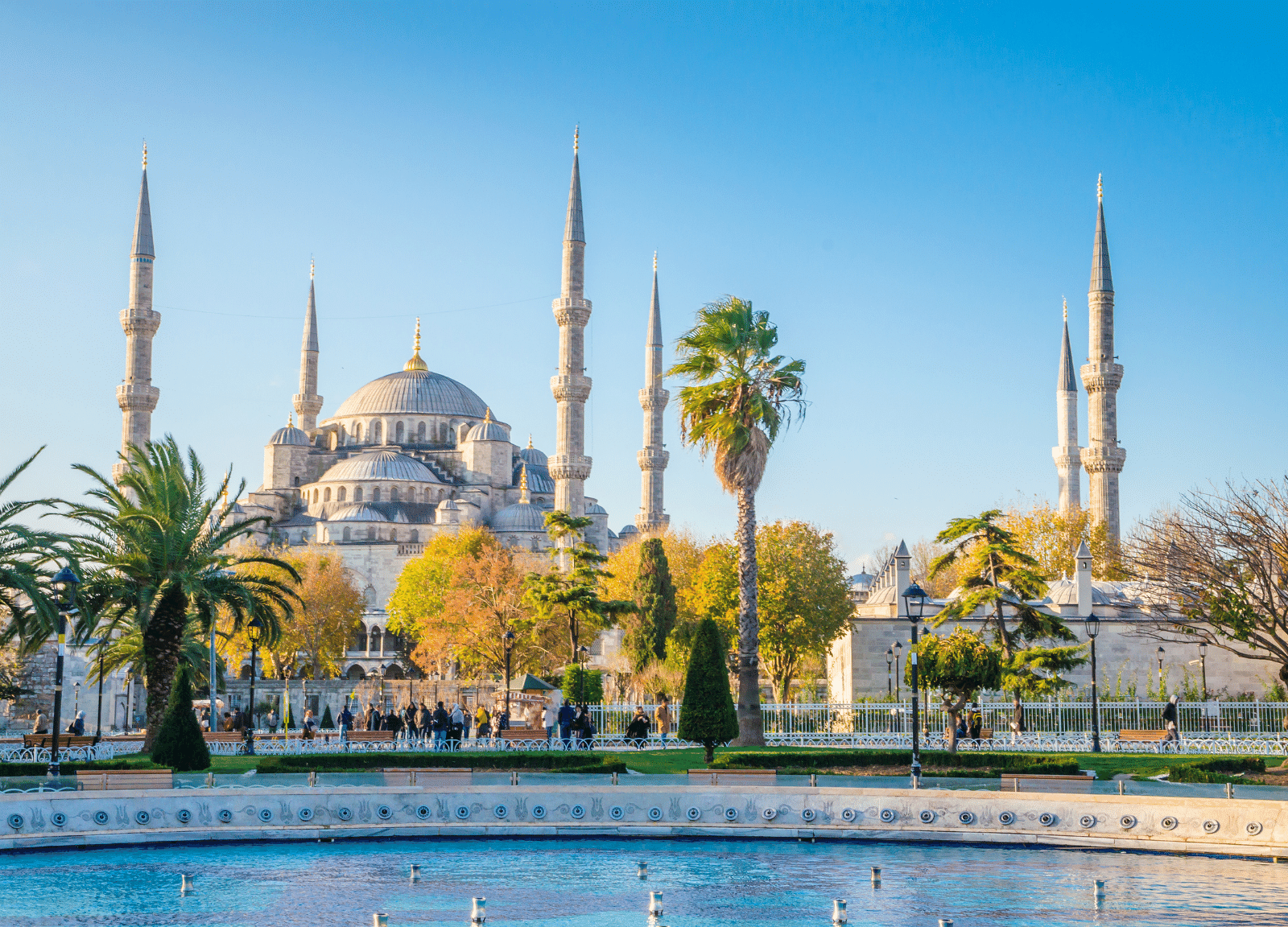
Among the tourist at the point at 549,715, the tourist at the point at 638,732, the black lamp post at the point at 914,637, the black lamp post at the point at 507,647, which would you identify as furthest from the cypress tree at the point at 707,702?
the black lamp post at the point at 507,647

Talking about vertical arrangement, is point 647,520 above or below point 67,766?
above

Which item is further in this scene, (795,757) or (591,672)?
(591,672)

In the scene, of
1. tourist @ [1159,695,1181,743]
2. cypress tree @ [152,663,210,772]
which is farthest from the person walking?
cypress tree @ [152,663,210,772]

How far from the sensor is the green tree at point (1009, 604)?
23.9 m

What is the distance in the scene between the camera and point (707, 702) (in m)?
18.1

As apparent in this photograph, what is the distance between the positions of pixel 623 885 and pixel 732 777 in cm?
359

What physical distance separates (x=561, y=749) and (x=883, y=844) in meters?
9.23

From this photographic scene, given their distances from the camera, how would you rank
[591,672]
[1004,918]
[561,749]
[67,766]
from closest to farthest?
[1004,918]
[67,766]
[561,749]
[591,672]

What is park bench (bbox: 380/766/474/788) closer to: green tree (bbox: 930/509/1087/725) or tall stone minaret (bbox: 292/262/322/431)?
green tree (bbox: 930/509/1087/725)

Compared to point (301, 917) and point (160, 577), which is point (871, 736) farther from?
point (301, 917)

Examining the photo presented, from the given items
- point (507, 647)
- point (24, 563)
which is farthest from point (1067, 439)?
point (24, 563)

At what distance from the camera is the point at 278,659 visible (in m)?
45.0

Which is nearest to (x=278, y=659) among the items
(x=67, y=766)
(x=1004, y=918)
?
(x=67, y=766)

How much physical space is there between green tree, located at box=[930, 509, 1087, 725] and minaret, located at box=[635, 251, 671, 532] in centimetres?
2475
